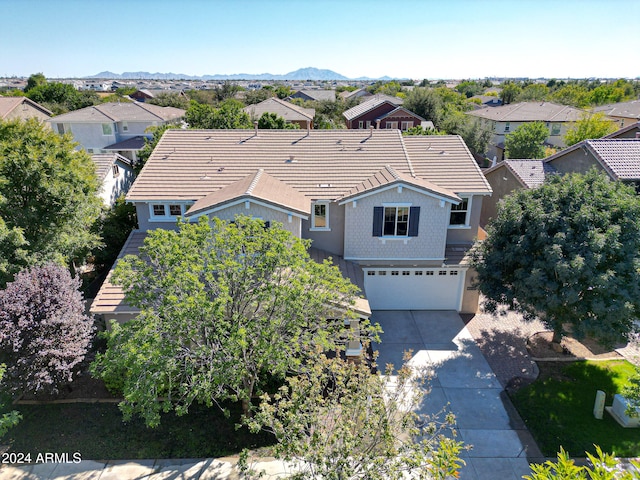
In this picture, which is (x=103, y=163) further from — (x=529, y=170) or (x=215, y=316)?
(x=529, y=170)

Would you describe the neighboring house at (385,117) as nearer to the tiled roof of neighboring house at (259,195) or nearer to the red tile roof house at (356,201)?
the red tile roof house at (356,201)

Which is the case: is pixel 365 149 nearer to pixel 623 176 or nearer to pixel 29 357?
pixel 623 176

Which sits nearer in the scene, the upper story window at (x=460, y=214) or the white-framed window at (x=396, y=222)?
the white-framed window at (x=396, y=222)

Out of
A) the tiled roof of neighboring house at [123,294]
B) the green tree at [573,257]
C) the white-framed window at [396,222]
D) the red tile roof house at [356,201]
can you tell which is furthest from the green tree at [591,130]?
the tiled roof of neighboring house at [123,294]

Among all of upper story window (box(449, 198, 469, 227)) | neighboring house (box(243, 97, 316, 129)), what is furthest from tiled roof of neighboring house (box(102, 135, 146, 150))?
upper story window (box(449, 198, 469, 227))

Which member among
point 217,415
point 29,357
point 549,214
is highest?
point 549,214

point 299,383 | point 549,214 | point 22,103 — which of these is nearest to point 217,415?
point 299,383
